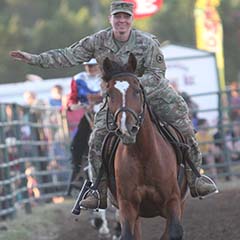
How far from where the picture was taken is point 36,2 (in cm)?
5866

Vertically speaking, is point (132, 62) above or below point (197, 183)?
above

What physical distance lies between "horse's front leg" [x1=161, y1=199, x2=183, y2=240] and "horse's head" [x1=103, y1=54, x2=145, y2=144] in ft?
3.21

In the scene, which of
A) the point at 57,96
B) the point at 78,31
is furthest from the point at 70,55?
the point at 78,31

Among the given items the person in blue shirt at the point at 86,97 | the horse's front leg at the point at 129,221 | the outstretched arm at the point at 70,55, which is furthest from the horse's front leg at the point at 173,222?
the person in blue shirt at the point at 86,97

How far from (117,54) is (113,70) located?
2.77 ft

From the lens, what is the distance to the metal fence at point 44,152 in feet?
48.4

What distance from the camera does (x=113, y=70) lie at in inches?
316

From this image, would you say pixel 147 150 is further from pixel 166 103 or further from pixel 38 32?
pixel 38 32

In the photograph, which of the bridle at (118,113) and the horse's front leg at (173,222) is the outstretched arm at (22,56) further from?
the horse's front leg at (173,222)

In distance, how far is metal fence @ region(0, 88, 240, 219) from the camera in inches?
580

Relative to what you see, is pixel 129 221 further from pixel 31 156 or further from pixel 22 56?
pixel 31 156

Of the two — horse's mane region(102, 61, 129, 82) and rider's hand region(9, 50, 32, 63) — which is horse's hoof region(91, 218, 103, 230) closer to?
rider's hand region(9, 50, 32, 63)

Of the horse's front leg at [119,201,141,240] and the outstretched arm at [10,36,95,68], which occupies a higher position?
the outstretched arm at [10,36,95,68]

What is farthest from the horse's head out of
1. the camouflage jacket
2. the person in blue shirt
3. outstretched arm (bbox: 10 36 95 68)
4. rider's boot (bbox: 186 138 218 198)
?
the person in blue shirt
